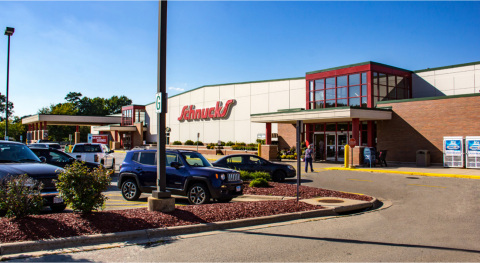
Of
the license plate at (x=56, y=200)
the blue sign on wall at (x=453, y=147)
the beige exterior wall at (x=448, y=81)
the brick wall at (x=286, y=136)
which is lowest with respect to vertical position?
the license plate at (x=56, y=200)

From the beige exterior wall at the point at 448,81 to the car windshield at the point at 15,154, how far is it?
1171 inches

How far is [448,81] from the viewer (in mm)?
29438

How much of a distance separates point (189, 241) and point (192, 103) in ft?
145

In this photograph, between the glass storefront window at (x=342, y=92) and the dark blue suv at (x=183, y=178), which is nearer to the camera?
the dark blue suv at (x=183, y=178)

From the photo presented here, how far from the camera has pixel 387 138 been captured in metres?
27.9

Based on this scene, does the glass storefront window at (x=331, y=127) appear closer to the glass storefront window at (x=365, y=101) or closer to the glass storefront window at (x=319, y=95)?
the glass storefront window at (x=319, y=95)

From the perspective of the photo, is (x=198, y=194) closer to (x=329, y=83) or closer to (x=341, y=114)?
(x=341, y=114)

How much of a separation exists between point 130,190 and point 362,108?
60.7ft

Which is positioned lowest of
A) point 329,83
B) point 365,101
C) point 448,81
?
point 365,101

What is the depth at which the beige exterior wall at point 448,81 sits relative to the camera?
28.1 m

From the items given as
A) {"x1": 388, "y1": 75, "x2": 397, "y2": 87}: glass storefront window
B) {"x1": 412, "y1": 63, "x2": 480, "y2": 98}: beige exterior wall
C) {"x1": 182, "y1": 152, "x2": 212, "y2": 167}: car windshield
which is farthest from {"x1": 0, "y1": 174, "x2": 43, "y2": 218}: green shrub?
{"x1": 412, "y1": 63, "x2": 480, "y2": 98}: beige exterior wall

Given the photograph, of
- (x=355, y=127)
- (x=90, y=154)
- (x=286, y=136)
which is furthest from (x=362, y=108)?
(x=90, y=154)

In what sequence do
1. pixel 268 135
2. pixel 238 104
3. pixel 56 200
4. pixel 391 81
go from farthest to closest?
pixel 238 104 → pixel 268 135 → pixel 391 81 → pixel 56 200

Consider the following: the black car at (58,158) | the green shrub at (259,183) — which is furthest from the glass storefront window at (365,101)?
the black car at (58,158)
